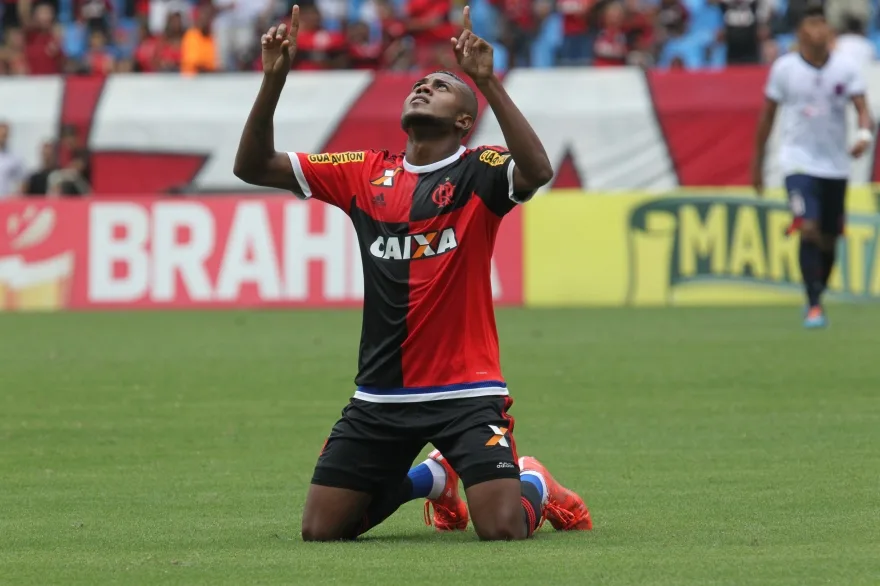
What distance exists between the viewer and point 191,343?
1533 centimetres

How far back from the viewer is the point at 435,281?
6535 millimetres

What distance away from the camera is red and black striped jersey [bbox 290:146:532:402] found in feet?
21.3

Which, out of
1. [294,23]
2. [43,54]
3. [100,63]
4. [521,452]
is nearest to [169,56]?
[100,63]

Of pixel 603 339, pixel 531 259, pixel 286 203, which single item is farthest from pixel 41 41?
pixel 603 339

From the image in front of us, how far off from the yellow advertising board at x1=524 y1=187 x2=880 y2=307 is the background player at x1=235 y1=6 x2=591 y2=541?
Result: 13098 mm

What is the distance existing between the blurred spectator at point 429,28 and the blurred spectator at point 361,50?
0.62 meters

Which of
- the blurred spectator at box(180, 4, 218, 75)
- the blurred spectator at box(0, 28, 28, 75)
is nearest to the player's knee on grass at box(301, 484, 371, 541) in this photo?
the blurred spectator at box(180, 4, 218, 75)

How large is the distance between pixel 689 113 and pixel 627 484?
15231 millimetres

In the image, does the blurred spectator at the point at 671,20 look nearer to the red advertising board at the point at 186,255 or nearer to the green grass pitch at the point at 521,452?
Result: the red advertising board at the point at 186,255

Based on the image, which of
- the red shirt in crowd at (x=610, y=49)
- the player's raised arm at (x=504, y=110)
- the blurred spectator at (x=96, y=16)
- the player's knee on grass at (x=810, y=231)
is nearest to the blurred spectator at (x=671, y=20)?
the red shirt in crowd at (x=610, y=49)

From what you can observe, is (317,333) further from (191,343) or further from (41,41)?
(41,41)

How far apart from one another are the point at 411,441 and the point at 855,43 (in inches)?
668

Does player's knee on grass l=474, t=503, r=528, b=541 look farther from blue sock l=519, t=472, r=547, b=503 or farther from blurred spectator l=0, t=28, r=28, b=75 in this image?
blurred spectator l=0, t=28, r=28, b=75

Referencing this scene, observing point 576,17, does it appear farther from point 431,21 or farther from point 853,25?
point 853,25
